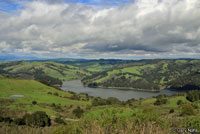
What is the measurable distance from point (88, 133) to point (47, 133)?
3.55m

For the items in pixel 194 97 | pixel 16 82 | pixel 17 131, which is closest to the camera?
pixel 17 131

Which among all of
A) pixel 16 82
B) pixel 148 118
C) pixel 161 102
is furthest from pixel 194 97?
pixel 16 82

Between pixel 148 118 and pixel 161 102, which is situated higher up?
pixel 148 118

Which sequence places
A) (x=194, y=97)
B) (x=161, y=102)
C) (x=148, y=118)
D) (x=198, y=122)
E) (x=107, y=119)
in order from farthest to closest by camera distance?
(x=194, y=97) → (x=161, y=102) → (x=148, y=118) → (x=107, y=119) → (x=198, y=122)

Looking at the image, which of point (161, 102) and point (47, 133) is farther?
point (161, 102)

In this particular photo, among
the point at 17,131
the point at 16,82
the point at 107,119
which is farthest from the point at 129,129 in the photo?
the point at 16,82

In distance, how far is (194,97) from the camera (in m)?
115

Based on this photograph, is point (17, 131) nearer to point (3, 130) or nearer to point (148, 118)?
point (3, 130)

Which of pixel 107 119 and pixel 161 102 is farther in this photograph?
pixel 161 102

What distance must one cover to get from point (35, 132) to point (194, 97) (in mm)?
128442

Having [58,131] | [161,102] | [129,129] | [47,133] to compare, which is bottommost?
[161,102]

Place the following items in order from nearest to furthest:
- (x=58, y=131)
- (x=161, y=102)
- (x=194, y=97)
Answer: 1. (x=58, y=131)
2. (x=161, y=102)
3. (x=194, y=97)

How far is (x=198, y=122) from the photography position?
8.39 metres

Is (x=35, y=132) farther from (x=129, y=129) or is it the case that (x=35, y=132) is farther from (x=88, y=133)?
(x=129, y=129)
